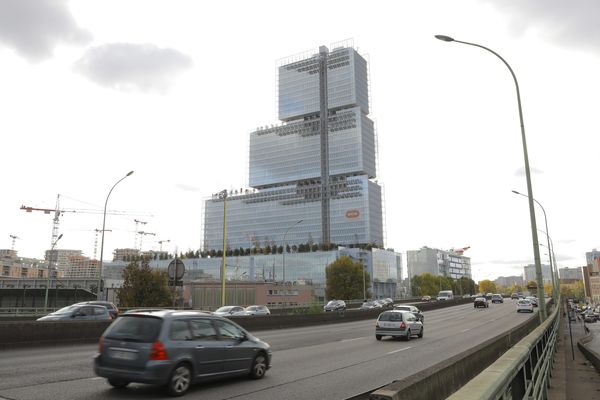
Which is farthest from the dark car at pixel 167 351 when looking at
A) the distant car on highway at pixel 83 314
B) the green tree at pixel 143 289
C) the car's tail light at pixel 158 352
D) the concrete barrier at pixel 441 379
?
the green tree at pixel 143 289

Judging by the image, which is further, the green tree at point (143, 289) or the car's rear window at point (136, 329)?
the green tree at point (143, 289)

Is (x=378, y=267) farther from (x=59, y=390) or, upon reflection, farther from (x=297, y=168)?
(x=59, y=390)

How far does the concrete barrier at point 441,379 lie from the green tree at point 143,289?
121 feet

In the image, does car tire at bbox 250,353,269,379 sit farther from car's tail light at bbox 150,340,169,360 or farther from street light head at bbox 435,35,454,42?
street light head at bbox 435,35,454,42

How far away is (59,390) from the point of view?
875 cm

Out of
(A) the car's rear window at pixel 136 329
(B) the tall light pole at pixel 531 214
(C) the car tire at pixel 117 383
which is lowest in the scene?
(C) the car tire at pixel 117 383

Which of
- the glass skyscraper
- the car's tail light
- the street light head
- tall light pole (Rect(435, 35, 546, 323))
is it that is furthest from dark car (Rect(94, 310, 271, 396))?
the glass skyscraper

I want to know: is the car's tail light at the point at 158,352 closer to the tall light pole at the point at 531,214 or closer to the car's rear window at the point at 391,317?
the tall light pole at the point at 531,214

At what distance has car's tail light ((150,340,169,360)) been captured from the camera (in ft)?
27.3

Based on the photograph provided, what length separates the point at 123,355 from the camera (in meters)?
8.52

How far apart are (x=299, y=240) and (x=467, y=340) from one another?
6475 inches

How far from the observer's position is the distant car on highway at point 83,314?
21136 mm

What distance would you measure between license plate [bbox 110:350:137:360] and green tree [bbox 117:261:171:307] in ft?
120

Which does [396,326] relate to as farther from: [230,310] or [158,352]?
[230,310]
